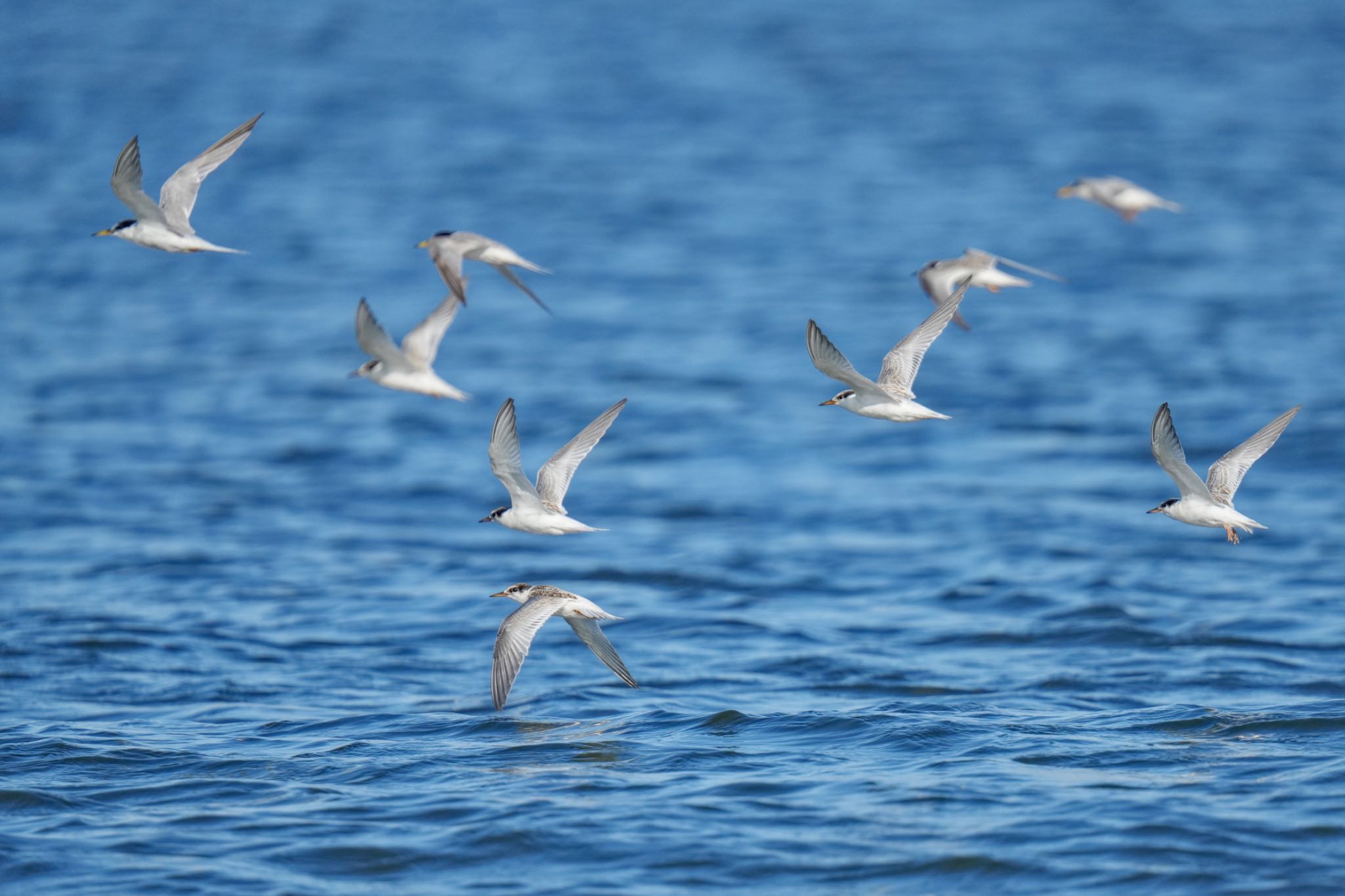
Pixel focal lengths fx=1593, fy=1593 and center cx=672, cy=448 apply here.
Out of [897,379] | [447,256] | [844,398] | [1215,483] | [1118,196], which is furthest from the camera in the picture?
[1118,196]

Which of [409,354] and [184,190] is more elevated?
[184,190]

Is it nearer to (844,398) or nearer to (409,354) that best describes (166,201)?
(409,354)

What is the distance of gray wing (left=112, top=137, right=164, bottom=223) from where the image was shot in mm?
13156

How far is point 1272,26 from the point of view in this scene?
2183 inches

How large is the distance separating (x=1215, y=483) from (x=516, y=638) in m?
5.96

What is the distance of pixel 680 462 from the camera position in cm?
2622

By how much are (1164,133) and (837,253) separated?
1387 cm

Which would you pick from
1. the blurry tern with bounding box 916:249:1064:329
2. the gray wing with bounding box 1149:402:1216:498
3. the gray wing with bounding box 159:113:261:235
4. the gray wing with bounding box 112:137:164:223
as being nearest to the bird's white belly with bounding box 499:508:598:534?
the gray wing with bounding box 159:113:261:235

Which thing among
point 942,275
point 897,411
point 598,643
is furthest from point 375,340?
point 942,275

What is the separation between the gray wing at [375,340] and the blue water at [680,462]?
3593mm

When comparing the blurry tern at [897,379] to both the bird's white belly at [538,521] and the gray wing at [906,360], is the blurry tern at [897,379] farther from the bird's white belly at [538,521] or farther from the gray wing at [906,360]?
the bird's white belly at [538,521]

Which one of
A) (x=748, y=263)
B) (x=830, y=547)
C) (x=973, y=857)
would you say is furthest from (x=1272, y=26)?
(x=973, y=857)

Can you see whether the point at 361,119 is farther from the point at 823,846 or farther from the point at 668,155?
the point at 823,846

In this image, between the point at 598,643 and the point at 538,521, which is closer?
the point at 538,521
